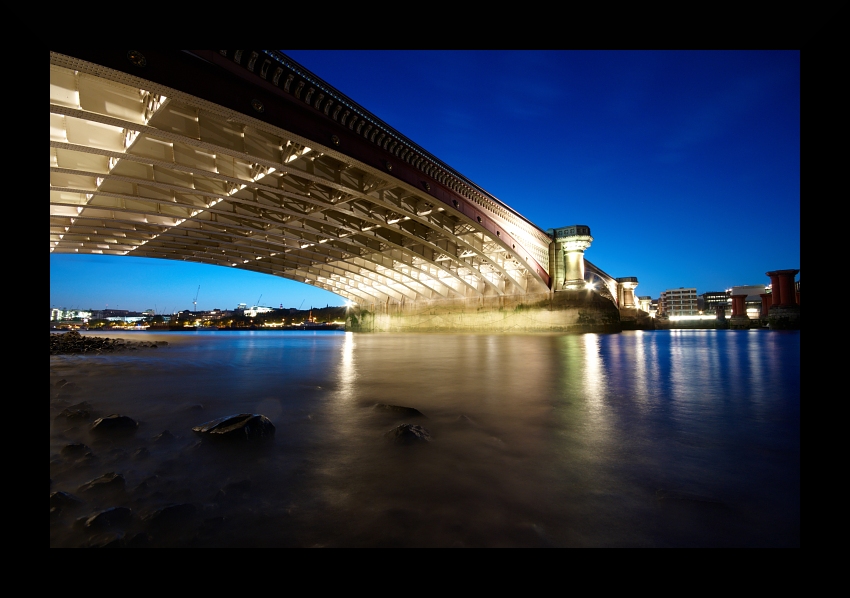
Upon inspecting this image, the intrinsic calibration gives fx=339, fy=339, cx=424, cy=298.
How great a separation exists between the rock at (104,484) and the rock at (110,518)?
442 millimetres

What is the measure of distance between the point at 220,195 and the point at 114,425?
1386 centimetres

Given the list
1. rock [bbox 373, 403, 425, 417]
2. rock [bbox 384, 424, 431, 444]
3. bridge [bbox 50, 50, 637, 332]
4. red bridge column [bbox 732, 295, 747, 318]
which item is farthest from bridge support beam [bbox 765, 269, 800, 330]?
rock [bbox 384, 424, 431, 444]

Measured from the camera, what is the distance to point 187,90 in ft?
27.3

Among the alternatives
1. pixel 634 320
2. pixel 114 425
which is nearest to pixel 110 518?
pixel 114 425

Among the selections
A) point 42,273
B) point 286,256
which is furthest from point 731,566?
point 286,256

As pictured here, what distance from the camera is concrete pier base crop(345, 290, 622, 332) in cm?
2809

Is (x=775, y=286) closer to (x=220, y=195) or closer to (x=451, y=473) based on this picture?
(x=451, y=473)

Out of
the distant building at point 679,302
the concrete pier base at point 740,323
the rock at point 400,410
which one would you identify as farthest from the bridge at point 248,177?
the distant building at point 679,302

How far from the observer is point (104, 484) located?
7.47 feet

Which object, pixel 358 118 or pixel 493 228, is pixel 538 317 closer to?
Answer: pixel 493 228

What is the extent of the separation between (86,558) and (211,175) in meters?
14.1

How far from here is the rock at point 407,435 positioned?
10.6 feet

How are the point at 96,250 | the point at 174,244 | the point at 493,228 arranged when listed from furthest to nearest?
the point at 96,250, the point at 174,244, the point at 493,228

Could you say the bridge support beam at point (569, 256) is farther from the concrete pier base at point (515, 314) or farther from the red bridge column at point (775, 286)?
the red bridge column at point (775, 286)
